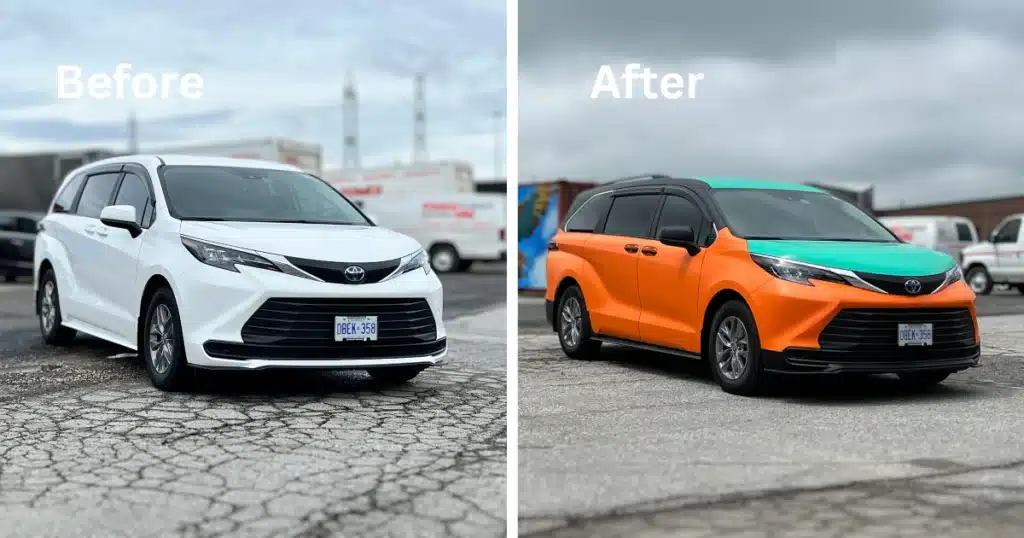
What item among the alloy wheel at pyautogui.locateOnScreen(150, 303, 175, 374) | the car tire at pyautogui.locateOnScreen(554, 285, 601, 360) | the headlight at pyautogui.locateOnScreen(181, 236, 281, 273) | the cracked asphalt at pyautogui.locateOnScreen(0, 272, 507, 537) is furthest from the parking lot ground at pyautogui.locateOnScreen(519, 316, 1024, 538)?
the alloy wheel at pyautogui.locateOnScreen(150, 303, 175, 374)

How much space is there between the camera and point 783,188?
9.14m

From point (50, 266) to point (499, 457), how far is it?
20.4 feet

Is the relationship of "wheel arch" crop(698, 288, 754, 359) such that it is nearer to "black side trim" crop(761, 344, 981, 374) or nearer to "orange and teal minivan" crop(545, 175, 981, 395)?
"orange and teal minivan" crop(545, 175, 981, 395)

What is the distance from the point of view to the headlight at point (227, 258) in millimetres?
7230

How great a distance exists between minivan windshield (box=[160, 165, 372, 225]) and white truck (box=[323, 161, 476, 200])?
74.4 ft

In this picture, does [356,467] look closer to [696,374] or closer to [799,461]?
[799,461]

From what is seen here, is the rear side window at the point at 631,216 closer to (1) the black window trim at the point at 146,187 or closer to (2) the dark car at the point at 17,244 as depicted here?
(1) the black window trim at the point at 146,187

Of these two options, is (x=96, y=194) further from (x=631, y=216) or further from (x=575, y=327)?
(x=631, y=216)

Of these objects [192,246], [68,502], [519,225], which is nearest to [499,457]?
[68,502]

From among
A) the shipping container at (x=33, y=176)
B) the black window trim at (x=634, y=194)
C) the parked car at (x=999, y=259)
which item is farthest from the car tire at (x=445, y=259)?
the black window trim at (x=634, y=194)

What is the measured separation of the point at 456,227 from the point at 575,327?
19.5m

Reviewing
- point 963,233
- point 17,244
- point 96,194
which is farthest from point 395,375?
point 963,233

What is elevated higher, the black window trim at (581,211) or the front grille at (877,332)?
the black window trim at (581,211)

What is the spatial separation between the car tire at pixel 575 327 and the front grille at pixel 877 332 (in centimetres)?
296
